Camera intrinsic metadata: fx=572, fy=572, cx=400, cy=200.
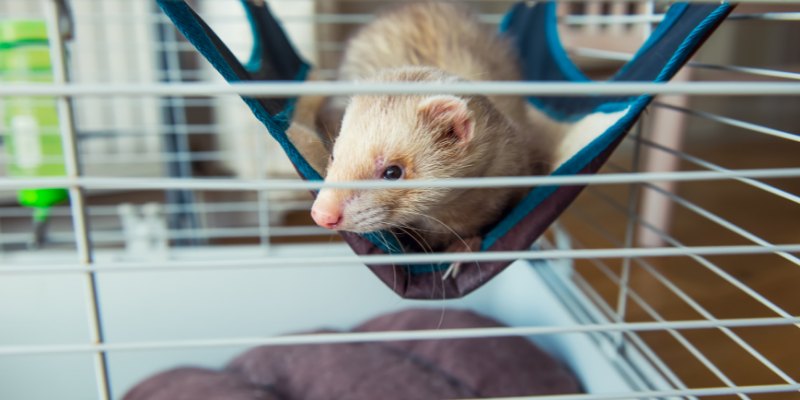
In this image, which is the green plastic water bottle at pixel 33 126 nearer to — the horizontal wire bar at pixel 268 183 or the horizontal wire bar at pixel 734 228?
the horizontal wire bar at pixel 268 183

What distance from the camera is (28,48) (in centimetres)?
106

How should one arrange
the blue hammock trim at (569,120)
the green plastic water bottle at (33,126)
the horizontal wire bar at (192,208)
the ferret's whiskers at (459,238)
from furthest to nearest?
the horizontal wire bar at (192,208), the green plastic water bottle at (33,126), the ferret's whiskers at (459,238), the blue hammock trim at (569,120)

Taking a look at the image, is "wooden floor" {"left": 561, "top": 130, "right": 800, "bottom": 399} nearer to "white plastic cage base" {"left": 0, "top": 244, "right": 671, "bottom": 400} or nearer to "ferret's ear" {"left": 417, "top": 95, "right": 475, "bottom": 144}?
"white plastic cage base" {"left": 0, "top": 244, "right": 671, "bottom": 400}

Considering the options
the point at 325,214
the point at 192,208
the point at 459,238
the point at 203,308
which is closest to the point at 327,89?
the point at 325,214

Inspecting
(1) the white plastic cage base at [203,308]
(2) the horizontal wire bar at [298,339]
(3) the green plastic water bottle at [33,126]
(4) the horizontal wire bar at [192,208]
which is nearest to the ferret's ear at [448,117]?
(2) the horizontal wire bar at [298,339]

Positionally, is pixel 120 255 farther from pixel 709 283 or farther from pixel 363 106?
pixel 709 283

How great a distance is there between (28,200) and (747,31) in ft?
10.2

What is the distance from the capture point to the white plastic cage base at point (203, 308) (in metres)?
0.91

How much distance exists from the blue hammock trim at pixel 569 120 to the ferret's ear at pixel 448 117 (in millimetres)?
94

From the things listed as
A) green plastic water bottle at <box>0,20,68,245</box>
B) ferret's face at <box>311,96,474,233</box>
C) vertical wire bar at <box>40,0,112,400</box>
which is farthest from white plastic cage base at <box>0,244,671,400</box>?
vertical wire bar at <box>40,0,112,400</box>

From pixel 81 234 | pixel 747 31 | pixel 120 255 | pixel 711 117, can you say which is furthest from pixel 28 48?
pixel 747 31

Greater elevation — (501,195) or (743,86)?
(743,86)

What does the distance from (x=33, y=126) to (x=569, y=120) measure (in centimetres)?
101

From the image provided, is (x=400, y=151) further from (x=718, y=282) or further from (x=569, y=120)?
(x=718, y=282)
